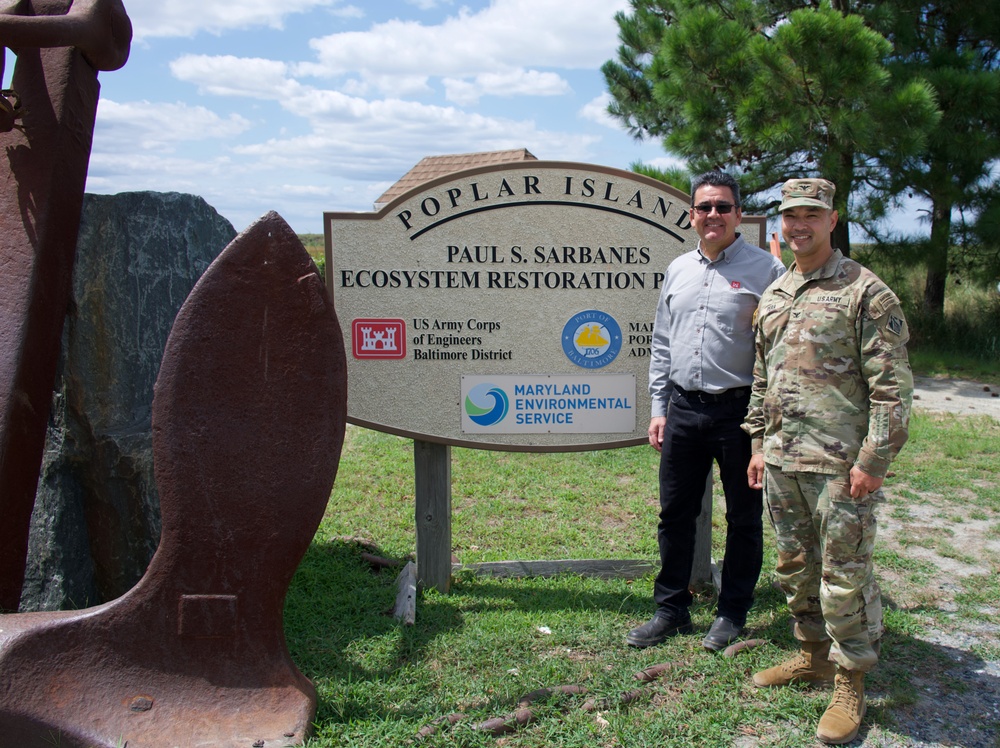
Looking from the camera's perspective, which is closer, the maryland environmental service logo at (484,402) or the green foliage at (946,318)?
the maryland environmental service logo at (484,402)

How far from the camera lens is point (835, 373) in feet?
8.55

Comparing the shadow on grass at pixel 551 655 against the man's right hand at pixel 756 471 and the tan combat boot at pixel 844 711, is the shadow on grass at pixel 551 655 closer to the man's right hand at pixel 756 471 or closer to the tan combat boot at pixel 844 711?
the tan combat boot at pixel 844 711

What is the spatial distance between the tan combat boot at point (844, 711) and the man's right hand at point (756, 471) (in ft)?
2.10

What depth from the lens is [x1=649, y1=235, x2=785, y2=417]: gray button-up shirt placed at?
3029 millimetres

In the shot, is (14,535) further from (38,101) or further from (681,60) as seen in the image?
(681,60)

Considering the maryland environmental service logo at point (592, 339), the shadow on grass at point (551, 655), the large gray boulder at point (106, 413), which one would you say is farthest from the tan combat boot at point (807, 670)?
the large gray boulder at point (106, 413)

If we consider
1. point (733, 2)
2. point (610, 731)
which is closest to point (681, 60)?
point (733, 2)

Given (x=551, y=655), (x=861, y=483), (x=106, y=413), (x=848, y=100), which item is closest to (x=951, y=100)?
(x=848, y=100)

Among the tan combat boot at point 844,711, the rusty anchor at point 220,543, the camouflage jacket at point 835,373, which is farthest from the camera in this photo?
the tan combat boot at point 844,711

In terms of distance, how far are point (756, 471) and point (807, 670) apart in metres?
0.72

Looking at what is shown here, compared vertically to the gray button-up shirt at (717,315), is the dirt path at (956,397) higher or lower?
lower

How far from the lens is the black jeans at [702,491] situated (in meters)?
3.08

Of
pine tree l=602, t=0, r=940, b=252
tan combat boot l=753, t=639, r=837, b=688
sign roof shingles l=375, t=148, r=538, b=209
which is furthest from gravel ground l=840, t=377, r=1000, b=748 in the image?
sign roof shingles l=375, t=148, r=538, b=209

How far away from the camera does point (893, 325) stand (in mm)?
2508
